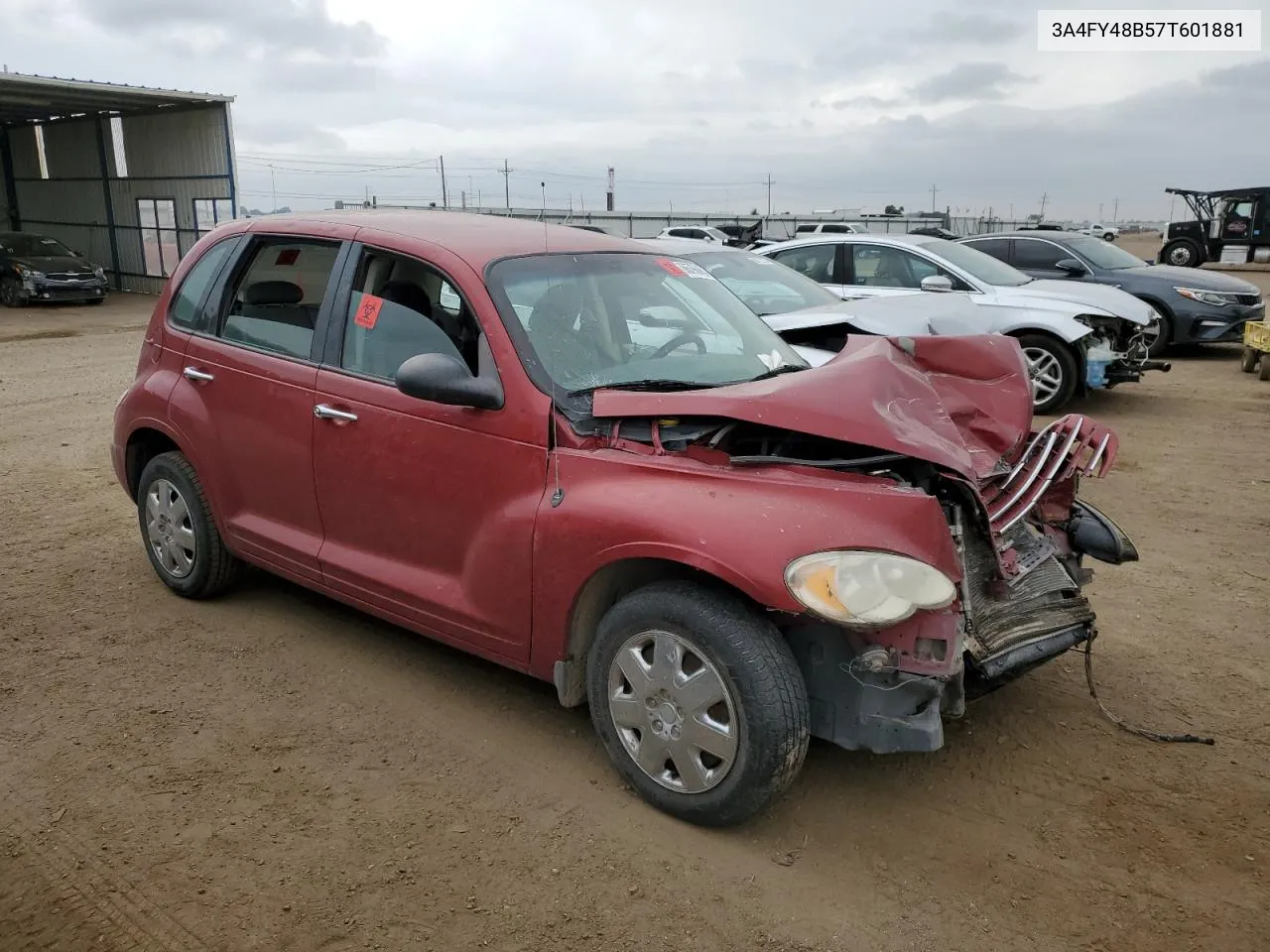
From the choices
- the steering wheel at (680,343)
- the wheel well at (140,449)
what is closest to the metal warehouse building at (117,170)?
the wheel well at (140,449)

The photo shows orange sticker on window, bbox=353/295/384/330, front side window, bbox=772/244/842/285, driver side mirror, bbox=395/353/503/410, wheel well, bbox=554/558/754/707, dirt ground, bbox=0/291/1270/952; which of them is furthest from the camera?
front side window, bbox=772/244/842/285

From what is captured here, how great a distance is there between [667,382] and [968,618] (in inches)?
50.0

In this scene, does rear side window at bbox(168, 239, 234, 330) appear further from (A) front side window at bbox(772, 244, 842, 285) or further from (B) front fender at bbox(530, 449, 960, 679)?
(A) front side window at bbox(772, 244, 842, 285)

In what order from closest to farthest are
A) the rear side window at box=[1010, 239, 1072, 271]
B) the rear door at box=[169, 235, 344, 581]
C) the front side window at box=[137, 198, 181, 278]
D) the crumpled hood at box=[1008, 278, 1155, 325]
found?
the rear door at box=[169, 235, 344, 581], the crumpled hood at box=[1008, 278, 1155, 325], the rear side window at box=[1010, 239, 1072, 271], the front side window at box=[137, 198, 181, 278]

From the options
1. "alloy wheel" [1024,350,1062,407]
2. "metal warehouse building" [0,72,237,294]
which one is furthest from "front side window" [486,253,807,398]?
"metal warehouse building" [0,72,237,294]

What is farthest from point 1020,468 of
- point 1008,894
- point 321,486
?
point 321,486

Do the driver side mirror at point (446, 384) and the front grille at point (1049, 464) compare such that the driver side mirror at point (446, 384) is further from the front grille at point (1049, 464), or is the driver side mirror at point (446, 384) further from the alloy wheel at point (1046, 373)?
the alloy wheel at point (1046, 373)

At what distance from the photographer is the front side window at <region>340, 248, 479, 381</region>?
3.58 m

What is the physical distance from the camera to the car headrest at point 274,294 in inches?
165

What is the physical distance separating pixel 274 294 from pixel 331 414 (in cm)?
86

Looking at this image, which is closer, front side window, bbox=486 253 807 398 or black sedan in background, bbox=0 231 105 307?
front side window, bbox=486 253 807 398

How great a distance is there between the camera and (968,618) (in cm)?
302

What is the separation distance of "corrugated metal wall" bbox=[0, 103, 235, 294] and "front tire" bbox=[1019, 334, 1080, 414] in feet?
63.5

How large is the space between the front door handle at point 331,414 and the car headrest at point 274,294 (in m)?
0.59
